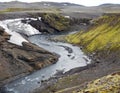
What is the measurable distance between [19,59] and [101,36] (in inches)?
1477

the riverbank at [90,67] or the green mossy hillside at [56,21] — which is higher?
the riverbank at [90,67]

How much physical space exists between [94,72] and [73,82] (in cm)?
816

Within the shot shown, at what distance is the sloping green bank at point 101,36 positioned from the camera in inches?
4280

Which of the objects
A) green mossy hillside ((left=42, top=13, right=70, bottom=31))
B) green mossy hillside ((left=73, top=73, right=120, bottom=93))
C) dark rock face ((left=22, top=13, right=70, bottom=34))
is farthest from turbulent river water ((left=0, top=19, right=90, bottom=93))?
green mossy hillside ((left=42, top=13, right=70, bottom=31))

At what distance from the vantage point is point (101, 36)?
122000 mm

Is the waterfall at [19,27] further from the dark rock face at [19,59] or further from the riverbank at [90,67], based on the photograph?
the dark rock face at [19,59]

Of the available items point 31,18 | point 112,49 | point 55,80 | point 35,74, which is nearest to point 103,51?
point 112,49

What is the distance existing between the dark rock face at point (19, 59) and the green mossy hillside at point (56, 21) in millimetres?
80958

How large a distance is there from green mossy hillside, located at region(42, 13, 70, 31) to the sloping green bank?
38736mm

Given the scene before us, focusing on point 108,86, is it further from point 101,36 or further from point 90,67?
point 101,36

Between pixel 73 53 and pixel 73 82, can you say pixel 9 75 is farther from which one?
pixel 73 53

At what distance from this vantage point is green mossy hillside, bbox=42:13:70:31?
184875 millimetres

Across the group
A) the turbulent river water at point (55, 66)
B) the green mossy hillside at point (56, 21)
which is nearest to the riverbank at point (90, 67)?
the turbulent river water at point (55, 66)

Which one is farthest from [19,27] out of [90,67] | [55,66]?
[90,67]
